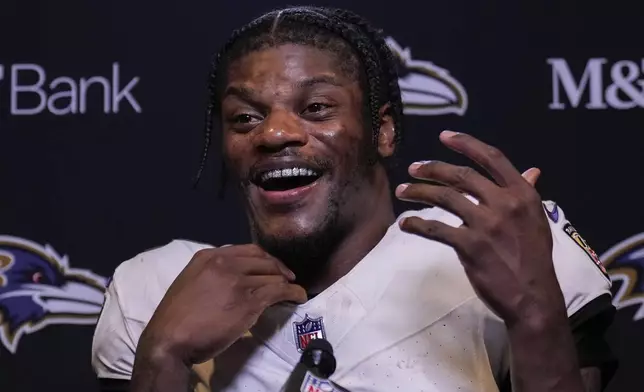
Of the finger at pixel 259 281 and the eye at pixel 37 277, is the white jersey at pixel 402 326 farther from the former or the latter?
the eye at pixel 37 277

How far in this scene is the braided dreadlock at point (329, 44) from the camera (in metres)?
1.29

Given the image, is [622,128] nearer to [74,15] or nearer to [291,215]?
[291,215]

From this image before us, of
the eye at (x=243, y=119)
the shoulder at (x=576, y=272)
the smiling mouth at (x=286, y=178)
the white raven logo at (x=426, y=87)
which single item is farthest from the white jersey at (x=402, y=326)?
the white raven logo at (x=426, y=87)

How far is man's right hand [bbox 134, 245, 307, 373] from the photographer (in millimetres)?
1136

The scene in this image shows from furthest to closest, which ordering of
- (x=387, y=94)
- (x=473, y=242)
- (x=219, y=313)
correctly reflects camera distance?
1. (x=387, y=94)
2. (x=219, y=313)
3. (x=473, y=242)

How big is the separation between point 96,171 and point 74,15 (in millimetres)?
262

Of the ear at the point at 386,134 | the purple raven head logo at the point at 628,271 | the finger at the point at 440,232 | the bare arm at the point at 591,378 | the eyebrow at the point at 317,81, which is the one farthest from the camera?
the purple raven head logo at the point at 628,271

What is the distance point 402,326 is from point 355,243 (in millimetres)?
160

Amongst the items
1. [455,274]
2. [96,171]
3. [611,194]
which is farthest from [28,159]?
[611,194]

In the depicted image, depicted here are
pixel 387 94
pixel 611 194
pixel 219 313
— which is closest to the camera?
pixel 219 313

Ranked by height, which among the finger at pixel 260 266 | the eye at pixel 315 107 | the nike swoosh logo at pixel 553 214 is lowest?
the finger at pixel 260 266

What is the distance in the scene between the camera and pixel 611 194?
159 centimetres

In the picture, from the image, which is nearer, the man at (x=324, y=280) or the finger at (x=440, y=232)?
the finger at (x=440, y=232)

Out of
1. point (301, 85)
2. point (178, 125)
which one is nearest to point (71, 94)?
point (178, 125)
